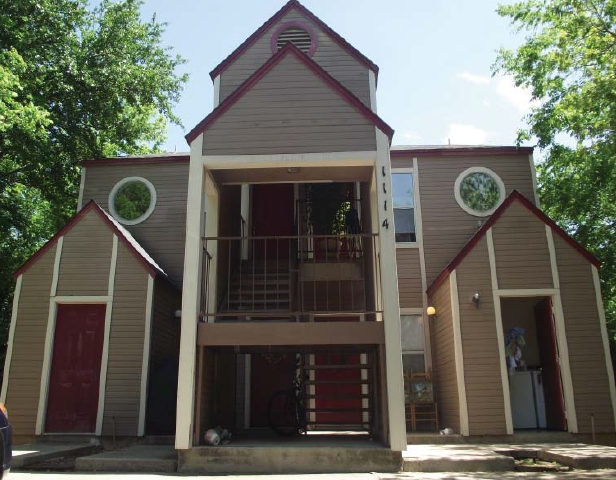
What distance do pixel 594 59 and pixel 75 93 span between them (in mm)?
13968

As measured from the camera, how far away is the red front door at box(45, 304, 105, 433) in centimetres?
970

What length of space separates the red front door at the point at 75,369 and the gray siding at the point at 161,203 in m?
2.21

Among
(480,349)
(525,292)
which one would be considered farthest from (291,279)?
(525,292)

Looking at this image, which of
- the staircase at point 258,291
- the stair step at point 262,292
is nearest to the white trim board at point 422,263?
the staircase at point 258,291

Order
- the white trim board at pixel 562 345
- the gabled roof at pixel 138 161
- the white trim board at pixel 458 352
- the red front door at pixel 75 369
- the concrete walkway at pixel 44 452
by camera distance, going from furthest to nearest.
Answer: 1. the gabled roof at pixel 138 161
2. the red front door at pixel 75 369
3. the white trim board at pixel 458 352
4. the white trim board at pixel 562 345
5. the concrete walkway at pixel 44 452

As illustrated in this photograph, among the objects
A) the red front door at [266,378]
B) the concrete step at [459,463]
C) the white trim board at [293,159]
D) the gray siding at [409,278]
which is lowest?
the concrete step at [459,463]

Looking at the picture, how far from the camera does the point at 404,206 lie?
471 inches

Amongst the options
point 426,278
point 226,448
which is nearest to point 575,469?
point 226,448

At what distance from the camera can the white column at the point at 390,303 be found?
6781 mm

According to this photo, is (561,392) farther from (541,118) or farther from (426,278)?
(541,118)

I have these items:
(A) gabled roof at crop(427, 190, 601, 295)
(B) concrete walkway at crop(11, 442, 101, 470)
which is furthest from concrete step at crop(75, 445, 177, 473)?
(A) gabled roof at crop(427, 190, 601, 295)

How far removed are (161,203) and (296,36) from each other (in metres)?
4.87

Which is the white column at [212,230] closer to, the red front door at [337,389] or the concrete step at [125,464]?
the concrete step at [125,464]

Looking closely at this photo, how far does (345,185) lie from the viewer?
1201 centimetres
